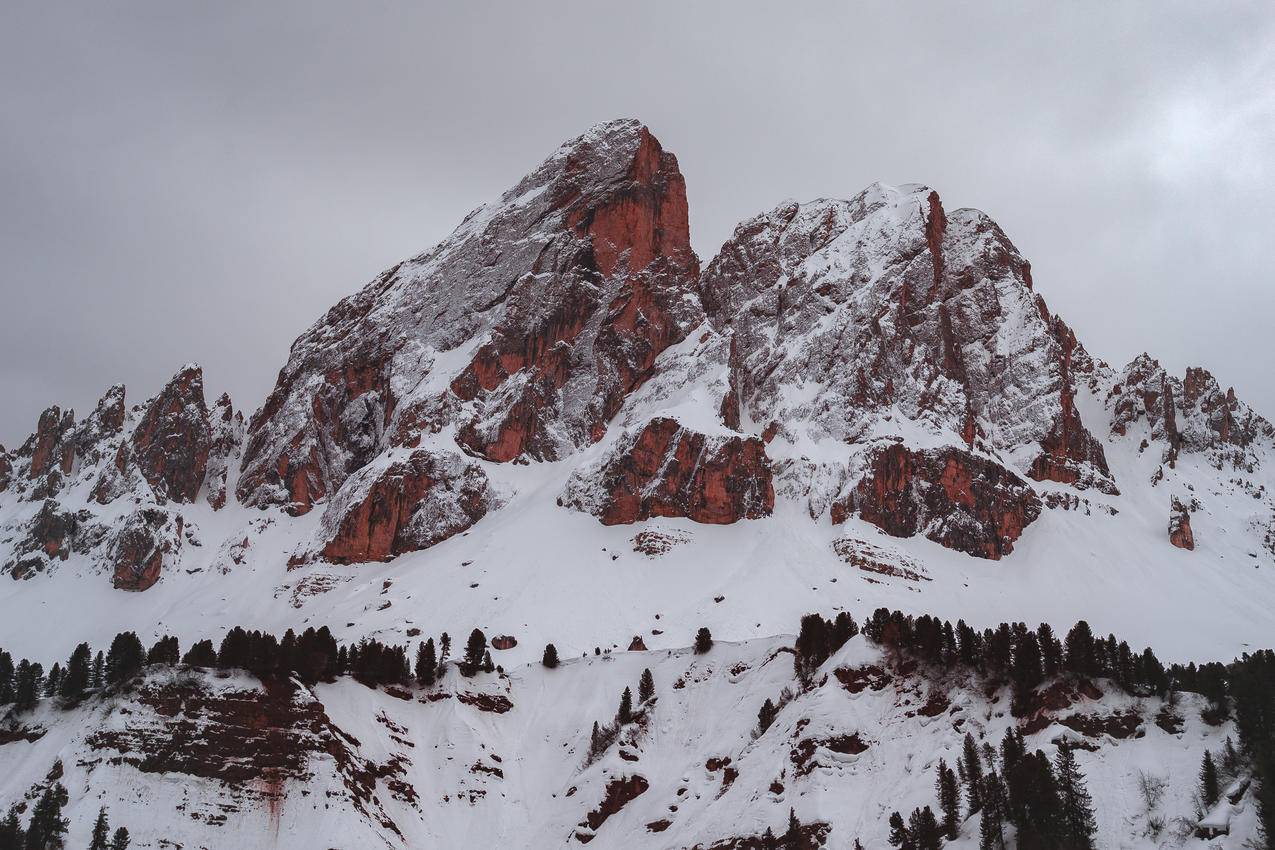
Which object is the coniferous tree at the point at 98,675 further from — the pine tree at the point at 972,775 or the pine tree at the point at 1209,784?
the pine tree at the point at 1209,784

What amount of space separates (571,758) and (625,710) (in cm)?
835

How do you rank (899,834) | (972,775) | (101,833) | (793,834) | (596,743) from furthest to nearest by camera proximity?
(596,743), (101,833), (793,834), (972,775), (899,834)

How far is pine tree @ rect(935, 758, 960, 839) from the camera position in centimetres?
8606

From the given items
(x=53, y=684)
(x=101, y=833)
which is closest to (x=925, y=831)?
(x=101, y=833)

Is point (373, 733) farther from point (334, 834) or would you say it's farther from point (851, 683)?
point (851, 683)

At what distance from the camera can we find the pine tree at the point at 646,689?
13375 cm

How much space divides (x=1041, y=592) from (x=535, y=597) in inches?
3509

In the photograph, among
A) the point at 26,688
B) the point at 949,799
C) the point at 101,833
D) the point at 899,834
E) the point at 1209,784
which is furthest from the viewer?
the point at 26,688

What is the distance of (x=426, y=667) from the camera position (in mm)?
139000

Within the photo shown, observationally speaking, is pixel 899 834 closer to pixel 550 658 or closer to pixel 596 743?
pixel 596 743

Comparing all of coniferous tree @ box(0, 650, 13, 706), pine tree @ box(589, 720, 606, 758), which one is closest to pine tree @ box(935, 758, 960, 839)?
pine tree @ box(589, 720, 606, 758)

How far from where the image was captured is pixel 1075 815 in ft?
260

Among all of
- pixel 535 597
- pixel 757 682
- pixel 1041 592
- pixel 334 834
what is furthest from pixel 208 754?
pixel 1041 592

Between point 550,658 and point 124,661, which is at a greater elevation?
point 550,658
